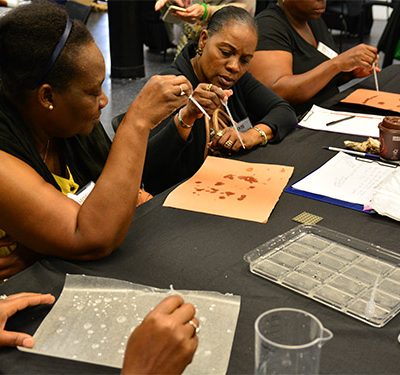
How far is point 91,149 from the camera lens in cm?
162

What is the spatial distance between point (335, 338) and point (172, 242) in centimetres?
46

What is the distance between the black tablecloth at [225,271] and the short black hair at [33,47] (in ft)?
1.29

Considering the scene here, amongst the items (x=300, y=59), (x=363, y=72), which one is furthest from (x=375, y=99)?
(x=300, y=59)

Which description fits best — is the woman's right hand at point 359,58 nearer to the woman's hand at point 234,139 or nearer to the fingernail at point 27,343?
the woman's hand at point 234,139

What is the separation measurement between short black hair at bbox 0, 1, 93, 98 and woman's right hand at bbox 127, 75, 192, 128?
0.16 meters

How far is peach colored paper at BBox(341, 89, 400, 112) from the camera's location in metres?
2.33

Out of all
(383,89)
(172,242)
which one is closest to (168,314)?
(172,242)

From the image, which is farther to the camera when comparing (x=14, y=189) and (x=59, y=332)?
(x=14, y=189)

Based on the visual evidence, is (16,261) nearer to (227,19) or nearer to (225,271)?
(225,271)

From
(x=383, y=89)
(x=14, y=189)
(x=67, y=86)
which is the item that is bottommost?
(x=383, y=89)

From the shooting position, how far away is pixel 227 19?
2.03 metres

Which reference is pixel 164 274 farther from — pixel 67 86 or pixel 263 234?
pixel 67 86

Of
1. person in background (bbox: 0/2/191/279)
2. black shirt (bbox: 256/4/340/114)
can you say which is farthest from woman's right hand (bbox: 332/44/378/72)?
person in background (bbox: 0/2/191/279)

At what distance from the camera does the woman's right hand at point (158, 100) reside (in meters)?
1.32
